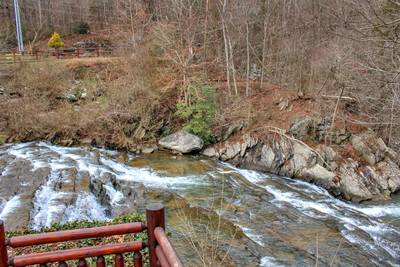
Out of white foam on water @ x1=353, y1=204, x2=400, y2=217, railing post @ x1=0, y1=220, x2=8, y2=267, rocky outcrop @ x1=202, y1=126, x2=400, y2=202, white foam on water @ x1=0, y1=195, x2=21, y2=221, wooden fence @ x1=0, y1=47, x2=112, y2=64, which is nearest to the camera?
railing post @ x1=0, y1=220, x2=8, y2=267

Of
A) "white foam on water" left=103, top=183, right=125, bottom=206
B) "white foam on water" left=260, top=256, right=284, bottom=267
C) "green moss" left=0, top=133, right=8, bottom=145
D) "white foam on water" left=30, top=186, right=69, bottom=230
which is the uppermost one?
"green moss" left=0, top=133, right=8, bottom=145

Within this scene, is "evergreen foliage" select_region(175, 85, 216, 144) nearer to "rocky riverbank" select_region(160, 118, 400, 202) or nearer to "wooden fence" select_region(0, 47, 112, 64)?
"rocky riverbank" select_region(160, 118, 400, 202)

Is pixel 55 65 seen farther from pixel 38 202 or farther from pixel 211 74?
pixel 38 202

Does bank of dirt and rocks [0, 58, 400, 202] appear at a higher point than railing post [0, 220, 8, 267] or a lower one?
lower

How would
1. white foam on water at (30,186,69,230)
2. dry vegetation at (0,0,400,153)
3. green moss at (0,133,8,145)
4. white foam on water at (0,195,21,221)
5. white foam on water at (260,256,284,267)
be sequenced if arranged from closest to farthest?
white foam on water at (260,256,284,267), white foam on water at (30,186,69,230), white foam on water at (0,195,21,221), dry vegetation at (0,0,400,153), green moss at (0,133,8,145)

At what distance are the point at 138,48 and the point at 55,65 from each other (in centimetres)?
522

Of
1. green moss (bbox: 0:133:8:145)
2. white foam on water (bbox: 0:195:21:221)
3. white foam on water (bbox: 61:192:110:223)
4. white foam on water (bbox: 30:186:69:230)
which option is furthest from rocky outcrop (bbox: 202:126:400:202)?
green moss (bbox: 0:133:8:145)

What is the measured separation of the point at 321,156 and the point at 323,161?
0.23 metres

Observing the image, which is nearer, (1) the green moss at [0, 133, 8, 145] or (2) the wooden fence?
(1) the green moss at [0, 133, 8, 145]

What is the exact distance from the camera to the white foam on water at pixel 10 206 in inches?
320

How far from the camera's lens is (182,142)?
14.7 metres

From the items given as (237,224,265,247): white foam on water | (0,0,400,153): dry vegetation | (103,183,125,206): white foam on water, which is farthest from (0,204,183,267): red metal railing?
(0,0,400,153): dry vegetation

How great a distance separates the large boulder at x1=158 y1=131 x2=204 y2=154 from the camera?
1450 centimetres

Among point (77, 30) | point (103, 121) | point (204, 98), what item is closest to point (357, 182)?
point (204, 98)
